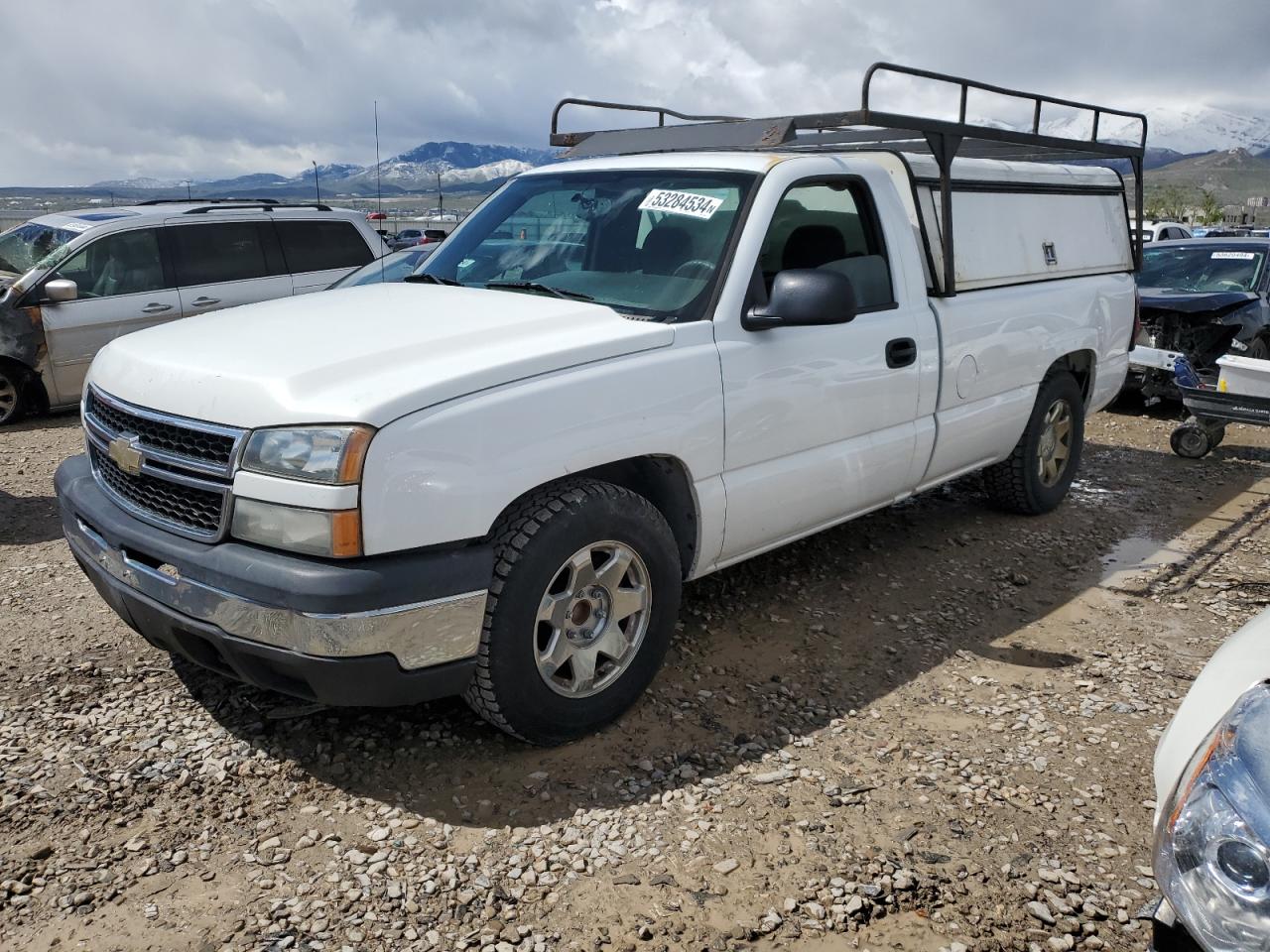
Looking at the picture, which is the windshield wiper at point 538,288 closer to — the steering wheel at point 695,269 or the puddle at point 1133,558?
the steering wheel at point 695,269

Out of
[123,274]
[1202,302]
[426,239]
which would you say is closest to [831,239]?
[1202,302]

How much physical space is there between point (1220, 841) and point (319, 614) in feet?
6.90

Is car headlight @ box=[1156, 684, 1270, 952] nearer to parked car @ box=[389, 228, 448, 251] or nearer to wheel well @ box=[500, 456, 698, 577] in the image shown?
wheel well @ box=[500, 456, 698, 577]

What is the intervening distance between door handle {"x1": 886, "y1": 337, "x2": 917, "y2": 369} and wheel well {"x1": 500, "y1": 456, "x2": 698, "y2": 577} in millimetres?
1221

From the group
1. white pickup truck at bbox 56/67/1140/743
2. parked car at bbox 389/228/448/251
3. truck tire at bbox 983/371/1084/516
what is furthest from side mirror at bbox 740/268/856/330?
parked car at bbox 389/228/448/251

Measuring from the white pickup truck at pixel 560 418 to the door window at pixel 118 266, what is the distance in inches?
218

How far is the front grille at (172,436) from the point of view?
292cm

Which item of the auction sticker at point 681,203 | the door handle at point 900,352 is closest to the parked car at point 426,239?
the auction sticker at point 681,203

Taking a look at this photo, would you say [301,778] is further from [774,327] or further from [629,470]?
[774,327]

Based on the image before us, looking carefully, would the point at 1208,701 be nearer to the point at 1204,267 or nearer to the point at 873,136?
the point at 873,136

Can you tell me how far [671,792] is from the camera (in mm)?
3211

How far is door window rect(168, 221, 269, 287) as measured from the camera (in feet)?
29.8

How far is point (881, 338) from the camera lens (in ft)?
14.0

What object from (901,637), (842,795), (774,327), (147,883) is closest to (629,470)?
(774,327)
